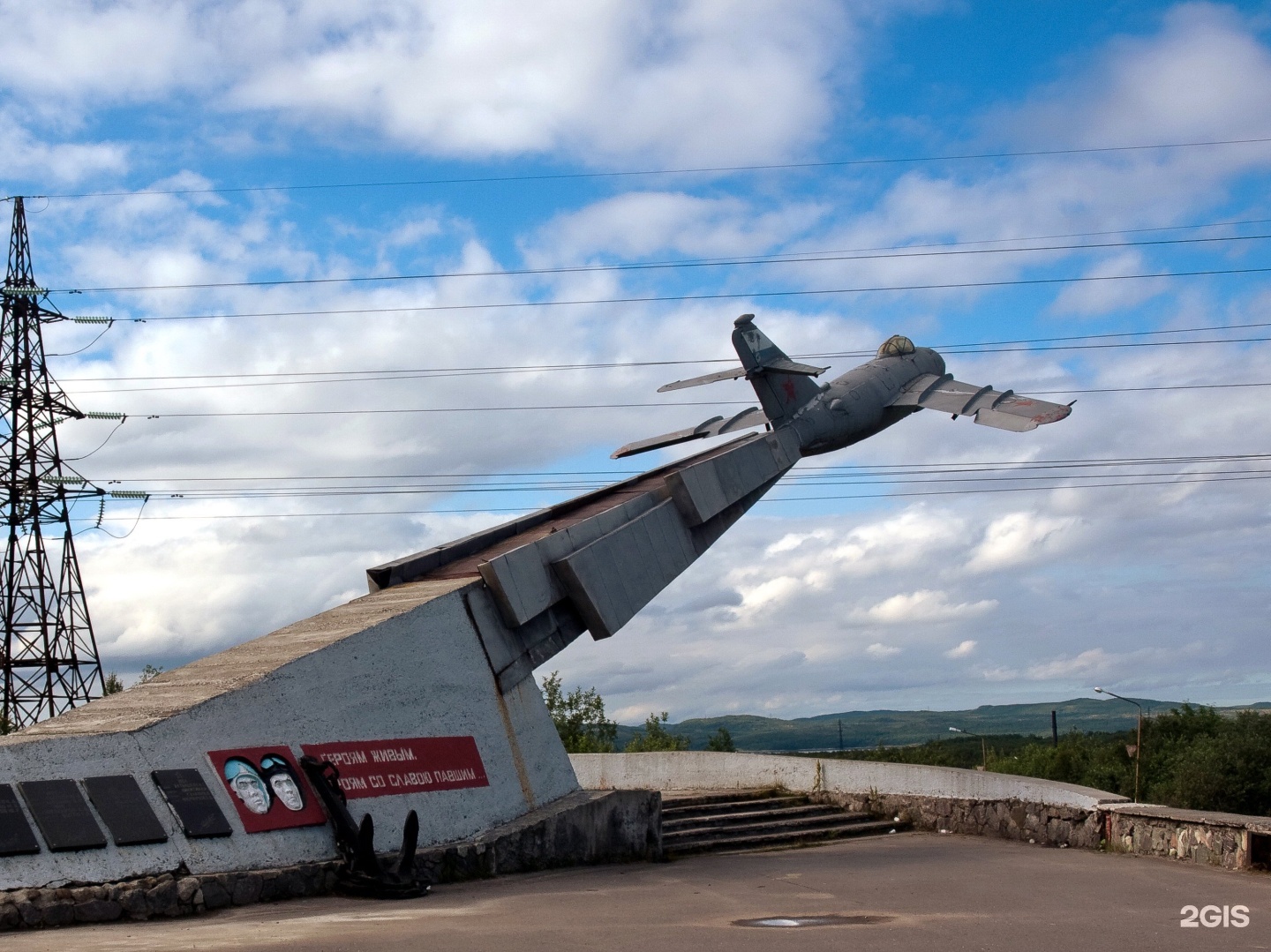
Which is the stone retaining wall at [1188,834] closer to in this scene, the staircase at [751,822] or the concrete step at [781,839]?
the concrete step at [781,839]

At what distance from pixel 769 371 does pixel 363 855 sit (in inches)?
483

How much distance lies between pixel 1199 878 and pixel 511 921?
6881 mm

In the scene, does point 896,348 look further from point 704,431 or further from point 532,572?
point 532,572

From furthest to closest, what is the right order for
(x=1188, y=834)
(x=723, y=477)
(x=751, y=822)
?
(x=723, y=477)
(x=751, y=822)
(x=1188, y=834)

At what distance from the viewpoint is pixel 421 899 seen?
1029 centimetres

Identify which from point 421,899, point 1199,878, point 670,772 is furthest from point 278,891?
point 670,772

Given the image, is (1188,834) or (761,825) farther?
(761,825)

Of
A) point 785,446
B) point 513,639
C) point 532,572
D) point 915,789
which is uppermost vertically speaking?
point 785,446

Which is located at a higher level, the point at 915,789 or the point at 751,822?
the point at 915,789

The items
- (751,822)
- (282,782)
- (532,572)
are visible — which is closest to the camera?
A: (282,782)

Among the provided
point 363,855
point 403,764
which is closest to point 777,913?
point 363,855

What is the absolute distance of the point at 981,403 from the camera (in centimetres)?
2120

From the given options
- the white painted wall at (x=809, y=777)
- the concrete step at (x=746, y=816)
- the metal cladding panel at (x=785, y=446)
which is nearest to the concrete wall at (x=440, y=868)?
the white painted wall at (x=809, y=777)

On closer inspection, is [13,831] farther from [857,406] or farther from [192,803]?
[857,406]
